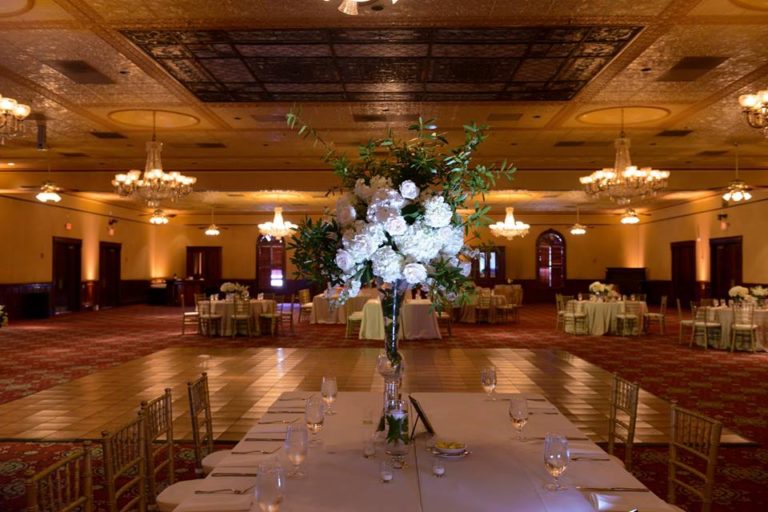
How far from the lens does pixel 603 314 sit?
45.3 ft

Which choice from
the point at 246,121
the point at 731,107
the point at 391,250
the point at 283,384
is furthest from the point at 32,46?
the point at 731,107

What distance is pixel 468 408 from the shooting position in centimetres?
314

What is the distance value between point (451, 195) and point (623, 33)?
5.11 metres

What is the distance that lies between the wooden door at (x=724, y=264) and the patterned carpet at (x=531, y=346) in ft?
7.19

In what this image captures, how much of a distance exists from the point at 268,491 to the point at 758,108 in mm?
7167

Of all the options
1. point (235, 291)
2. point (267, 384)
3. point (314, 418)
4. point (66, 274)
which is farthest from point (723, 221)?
point (66, 274)

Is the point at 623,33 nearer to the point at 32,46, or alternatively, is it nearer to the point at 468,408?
the point at 468,408

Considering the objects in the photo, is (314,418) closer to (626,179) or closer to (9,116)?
(9,116)

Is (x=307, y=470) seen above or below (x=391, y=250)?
below

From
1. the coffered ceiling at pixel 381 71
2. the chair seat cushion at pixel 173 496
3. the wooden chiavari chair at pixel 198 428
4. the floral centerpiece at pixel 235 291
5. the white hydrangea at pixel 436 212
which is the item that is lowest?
the chair seat cushion at pixel 173 496

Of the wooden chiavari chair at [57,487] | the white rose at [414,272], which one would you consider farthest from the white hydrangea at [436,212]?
the wooden chiavari chair at [57,487]

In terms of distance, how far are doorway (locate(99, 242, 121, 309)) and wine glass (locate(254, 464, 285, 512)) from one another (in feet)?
69.2

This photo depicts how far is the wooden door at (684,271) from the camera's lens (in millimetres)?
19906

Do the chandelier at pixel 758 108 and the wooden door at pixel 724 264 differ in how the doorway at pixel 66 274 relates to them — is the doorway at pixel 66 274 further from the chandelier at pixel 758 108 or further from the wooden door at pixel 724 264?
the wooden door at pixel 724 264
